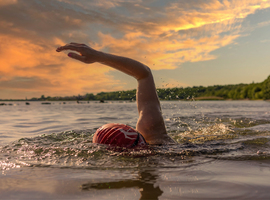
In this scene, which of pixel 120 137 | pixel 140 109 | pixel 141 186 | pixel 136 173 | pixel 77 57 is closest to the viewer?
pixel 141 186

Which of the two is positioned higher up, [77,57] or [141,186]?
[77,57]

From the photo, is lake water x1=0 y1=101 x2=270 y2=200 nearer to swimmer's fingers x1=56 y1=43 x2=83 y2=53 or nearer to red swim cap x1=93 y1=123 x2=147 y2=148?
red swim cap x1=93 y1=123 x2=147 y2=148

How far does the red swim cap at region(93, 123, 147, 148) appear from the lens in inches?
150

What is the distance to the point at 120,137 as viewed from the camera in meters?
3.82

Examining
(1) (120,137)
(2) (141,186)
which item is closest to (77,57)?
(1) (120,137)

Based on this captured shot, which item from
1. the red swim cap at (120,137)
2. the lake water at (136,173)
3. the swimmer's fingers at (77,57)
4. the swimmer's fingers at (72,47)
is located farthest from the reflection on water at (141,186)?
the swimmer's fingers at (72,47)

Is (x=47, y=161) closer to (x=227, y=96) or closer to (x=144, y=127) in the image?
(x=144, y=127)

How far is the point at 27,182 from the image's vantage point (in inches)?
101

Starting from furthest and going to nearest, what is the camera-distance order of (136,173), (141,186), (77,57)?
(77,57)
(136,173)
(141,186)

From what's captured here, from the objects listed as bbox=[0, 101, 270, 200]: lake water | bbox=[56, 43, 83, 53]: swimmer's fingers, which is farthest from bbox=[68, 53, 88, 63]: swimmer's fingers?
bbox=[0, 101, 270, 200]: lake water

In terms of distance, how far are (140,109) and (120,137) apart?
0.88 meters

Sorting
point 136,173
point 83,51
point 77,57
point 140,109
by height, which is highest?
point 83,51

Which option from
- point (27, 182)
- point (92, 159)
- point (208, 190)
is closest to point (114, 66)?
point (92, 159)

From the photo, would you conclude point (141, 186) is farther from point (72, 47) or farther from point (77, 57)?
point (72, 47)
